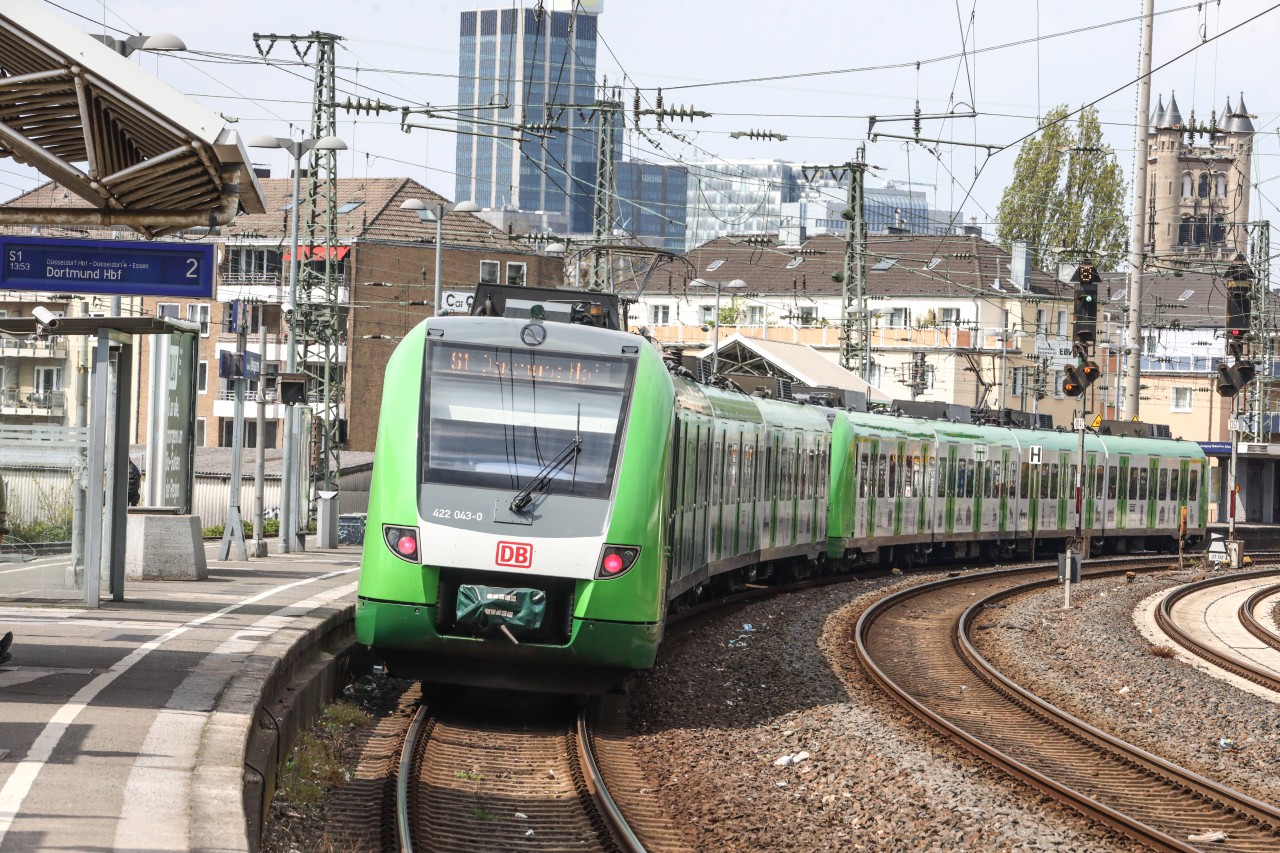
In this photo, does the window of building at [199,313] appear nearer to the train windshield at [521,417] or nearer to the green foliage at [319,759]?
the train windshield at [521,417]

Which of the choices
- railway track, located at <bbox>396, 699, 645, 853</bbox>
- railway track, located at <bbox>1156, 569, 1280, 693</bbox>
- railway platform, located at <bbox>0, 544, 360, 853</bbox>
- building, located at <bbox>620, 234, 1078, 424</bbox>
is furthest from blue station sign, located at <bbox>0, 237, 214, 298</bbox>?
building, located at <bbox>620, 234, 1078, 424</bbox>

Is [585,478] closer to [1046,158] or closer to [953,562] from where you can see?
[953,562]

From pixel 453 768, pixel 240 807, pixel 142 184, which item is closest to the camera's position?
pixel 240 807

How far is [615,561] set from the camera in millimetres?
13125

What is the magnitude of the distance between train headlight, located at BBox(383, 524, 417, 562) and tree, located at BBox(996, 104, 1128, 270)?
83280mm

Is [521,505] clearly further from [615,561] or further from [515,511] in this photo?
[615,561]

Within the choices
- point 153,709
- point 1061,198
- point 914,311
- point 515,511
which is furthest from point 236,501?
point 1061,198

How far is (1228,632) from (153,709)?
63.9 feet

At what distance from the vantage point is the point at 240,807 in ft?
27.3

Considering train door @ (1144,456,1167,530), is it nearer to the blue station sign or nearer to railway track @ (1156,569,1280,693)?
railway track @ (1156,569,1280,693)

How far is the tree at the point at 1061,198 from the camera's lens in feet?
308

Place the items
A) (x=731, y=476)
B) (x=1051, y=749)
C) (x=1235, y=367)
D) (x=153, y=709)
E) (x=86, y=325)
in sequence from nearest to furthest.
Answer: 1. (x=153, y=709)
2. (x=1051, y=749)
3. (x=86, y=325)
4. (x=731, y=476)
5. (x=1235, y=367)

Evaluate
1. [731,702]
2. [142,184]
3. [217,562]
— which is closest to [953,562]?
[217,562]

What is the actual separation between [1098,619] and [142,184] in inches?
717
